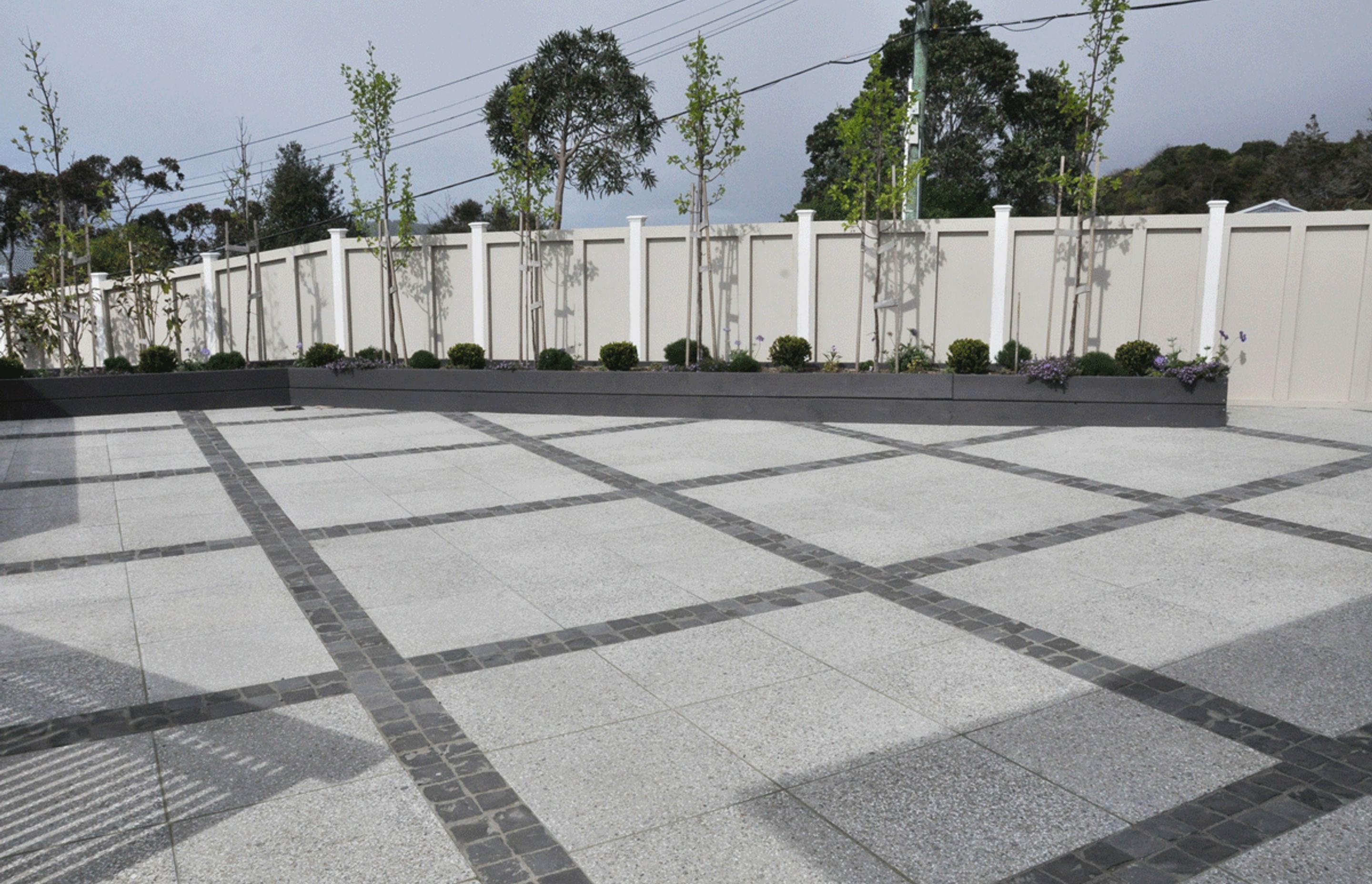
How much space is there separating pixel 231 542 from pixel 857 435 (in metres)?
6.25

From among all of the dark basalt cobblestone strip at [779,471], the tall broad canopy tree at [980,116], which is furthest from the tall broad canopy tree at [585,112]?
the dark basalt cobblestone strip at [779,471]

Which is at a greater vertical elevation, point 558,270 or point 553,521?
point 558,270

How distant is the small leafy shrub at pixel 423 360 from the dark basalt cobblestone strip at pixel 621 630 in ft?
29.4

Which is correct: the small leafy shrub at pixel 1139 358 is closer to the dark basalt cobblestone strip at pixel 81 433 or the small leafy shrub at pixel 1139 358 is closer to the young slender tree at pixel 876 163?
the young slender tree at pixel 876 163

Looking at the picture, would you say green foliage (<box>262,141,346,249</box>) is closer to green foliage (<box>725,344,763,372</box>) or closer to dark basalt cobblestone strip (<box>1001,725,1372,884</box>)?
green foliage (<box>725,344,763,372</box>)

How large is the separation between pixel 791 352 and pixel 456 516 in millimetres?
5805

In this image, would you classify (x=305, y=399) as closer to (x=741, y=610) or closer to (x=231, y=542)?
(x=231, y=542)

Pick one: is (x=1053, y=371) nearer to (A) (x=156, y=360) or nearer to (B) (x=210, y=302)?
(A) (x=156, y=360)

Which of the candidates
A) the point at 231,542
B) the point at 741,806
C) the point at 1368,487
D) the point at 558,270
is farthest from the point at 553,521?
the point at 558,270

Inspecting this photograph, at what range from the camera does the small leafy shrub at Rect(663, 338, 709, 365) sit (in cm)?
1289

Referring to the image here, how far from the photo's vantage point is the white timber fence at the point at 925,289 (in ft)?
39.8

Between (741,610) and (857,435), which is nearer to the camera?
(741,610)

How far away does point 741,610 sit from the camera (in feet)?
18.1

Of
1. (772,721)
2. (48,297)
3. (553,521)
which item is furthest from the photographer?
(48,297)
